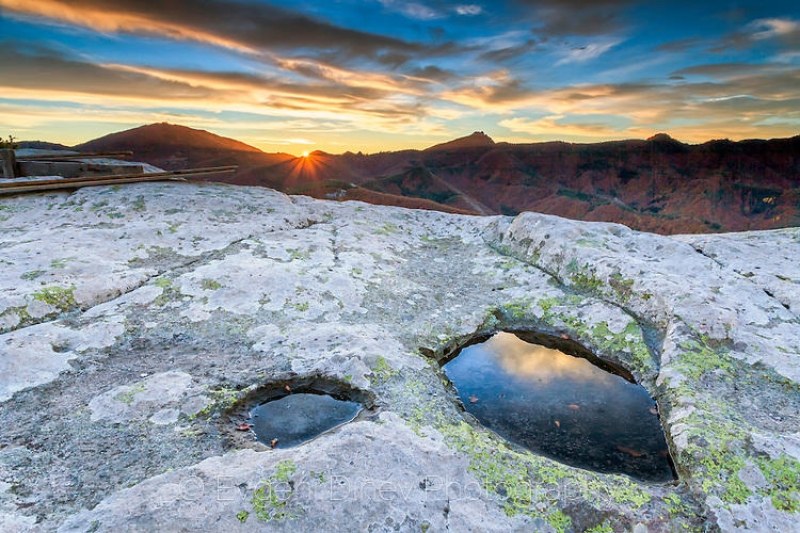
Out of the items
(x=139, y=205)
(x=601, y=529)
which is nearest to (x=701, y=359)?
(x=601, y=529)

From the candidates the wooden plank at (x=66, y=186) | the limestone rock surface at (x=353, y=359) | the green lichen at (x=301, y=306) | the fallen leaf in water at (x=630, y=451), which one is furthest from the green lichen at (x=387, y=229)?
the fallen leaf in water at (x=630, y=451)

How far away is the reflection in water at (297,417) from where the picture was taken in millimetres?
6922

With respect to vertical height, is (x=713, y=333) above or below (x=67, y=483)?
above

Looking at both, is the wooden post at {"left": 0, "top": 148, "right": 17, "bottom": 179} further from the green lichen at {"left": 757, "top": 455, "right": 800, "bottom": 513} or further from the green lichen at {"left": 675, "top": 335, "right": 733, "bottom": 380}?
the green lichen at {"left": 757, "top": 455, "right": 800, "bottom": 513}

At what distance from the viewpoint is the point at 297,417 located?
24.2 feet

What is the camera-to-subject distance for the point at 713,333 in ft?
30.0

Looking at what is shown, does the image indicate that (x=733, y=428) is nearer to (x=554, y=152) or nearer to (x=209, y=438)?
(x=209, y=438)

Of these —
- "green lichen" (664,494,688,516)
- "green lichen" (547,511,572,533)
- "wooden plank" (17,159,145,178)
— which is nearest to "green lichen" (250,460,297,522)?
"green lichen" (547,511,572,533)

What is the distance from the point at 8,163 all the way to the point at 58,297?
1632cm

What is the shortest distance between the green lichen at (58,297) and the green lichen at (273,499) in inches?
297

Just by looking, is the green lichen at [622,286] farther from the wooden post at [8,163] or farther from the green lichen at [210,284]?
the wooden post at [8,163]

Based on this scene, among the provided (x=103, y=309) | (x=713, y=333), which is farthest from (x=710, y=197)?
(x=103, y=309)

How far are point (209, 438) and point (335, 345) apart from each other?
3.04 meters

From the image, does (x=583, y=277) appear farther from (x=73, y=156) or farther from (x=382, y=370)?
(x=73, y=156)
